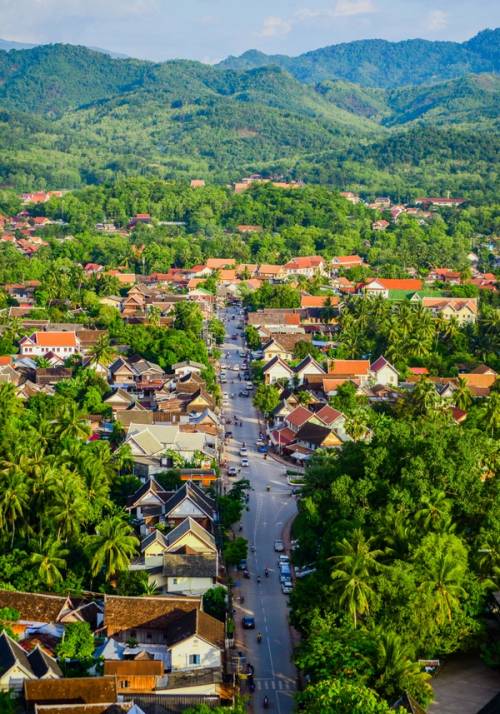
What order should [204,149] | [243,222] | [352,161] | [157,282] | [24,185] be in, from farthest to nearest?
[204,149] < [352,161] < [24,185] < [243,222] < [157,282]

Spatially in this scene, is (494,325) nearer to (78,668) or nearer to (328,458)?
(328,458)

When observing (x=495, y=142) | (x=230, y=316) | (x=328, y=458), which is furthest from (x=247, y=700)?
(x=495, y=142)

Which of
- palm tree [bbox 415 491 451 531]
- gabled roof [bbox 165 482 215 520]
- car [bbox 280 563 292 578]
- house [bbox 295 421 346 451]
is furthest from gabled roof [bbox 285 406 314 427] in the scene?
palm tree [bbox 415 491 451 531]

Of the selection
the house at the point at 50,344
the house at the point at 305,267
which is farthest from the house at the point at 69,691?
the house at the point at 305,267

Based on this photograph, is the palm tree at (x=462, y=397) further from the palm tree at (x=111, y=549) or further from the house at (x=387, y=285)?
the house at (x=387, y=285)

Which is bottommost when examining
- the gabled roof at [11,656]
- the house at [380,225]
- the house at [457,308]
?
the gabled roof at [11,656]

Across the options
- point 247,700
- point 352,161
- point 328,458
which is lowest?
point 247,700

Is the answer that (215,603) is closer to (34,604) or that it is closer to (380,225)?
(34,604)

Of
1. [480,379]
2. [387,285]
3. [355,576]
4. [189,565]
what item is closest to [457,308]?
[387,285]
